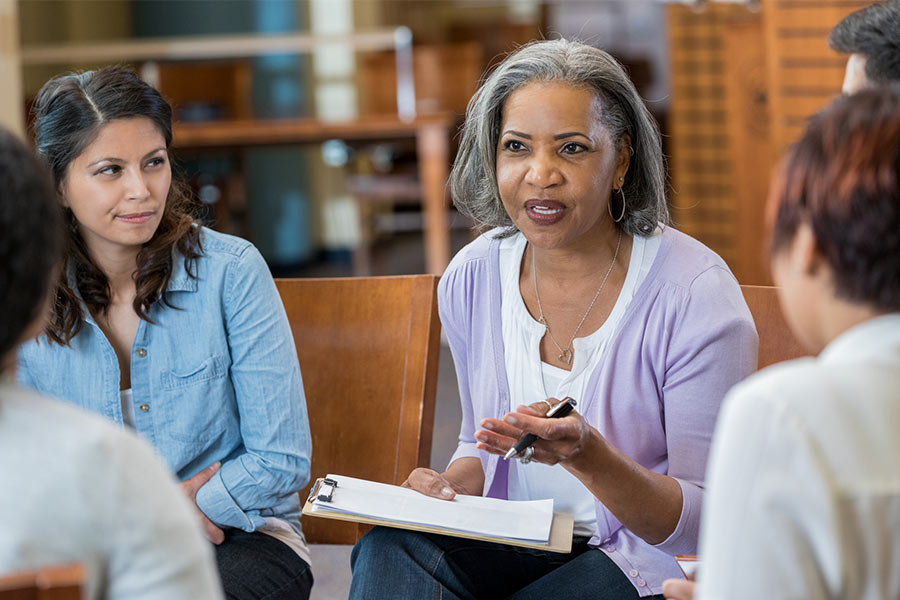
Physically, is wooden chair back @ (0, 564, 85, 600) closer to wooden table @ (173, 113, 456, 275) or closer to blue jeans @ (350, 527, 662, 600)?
blue jeans @ (350, 527, 662, 600)

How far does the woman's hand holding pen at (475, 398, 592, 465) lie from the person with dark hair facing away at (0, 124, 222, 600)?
51 cm

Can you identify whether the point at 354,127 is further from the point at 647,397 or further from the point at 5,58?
the point at 647,397

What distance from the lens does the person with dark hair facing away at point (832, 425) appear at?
81 centimetres

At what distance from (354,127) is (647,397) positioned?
12.7 feet

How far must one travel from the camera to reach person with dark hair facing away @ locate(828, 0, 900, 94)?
1571 millimetres

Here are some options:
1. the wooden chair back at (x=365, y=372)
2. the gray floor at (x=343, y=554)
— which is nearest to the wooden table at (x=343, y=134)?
the gray floor at (x=343, y=554)

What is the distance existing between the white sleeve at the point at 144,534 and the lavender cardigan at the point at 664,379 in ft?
2.89

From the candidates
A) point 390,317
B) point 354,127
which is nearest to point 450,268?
point 390,317

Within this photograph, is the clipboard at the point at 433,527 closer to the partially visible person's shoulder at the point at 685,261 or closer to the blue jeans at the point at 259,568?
the blue jeans at the point at 259,568

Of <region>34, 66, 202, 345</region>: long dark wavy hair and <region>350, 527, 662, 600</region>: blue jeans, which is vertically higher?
<region>34, 66, 202, 345</region>: long dark wavy hair

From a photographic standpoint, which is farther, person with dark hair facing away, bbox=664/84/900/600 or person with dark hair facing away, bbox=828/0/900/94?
person with dark hair facing away, bbox=828/0/900/94

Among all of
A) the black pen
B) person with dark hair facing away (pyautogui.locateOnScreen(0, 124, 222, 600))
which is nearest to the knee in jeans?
the black pen

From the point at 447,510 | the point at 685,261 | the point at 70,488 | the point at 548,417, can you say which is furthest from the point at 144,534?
the point at 685,261

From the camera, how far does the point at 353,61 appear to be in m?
8.22
